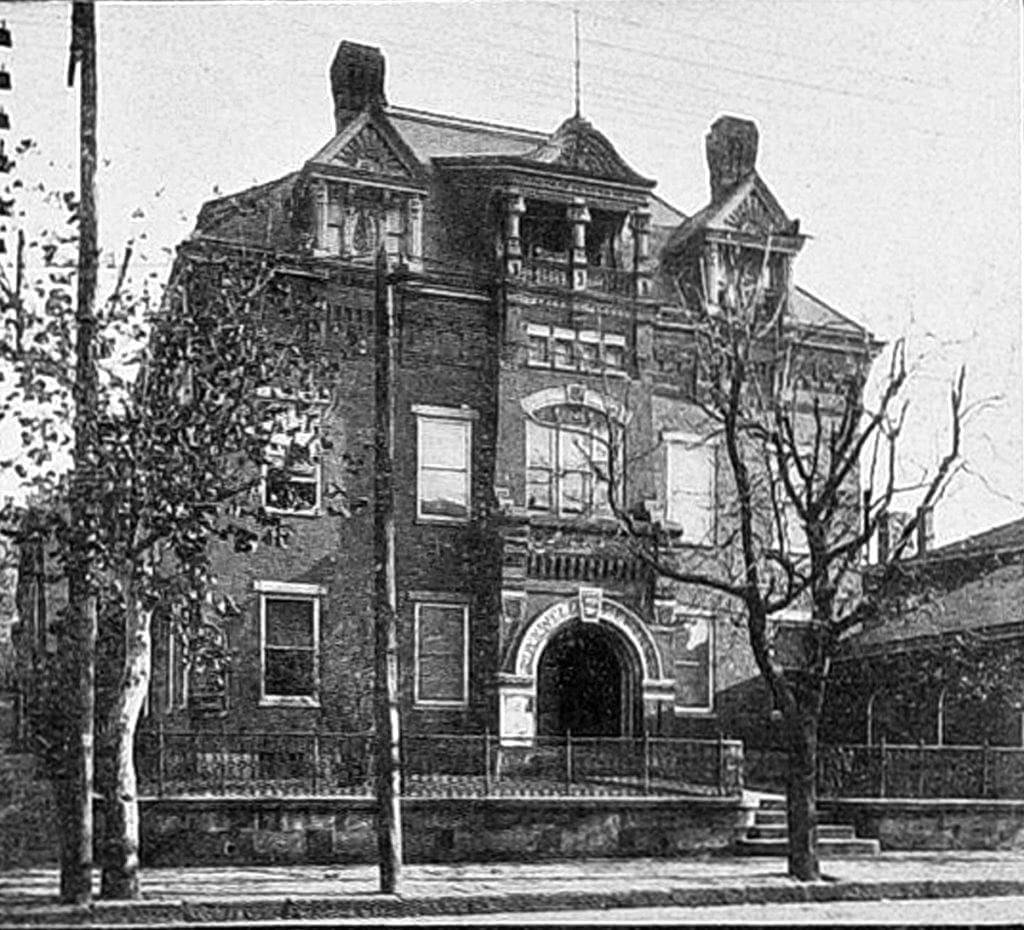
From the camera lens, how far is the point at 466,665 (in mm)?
14758

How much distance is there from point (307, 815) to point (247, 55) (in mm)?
5573

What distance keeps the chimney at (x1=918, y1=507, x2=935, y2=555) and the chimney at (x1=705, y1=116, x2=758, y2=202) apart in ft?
10.6

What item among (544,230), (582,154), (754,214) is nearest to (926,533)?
(754,214)

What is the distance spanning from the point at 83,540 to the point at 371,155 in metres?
4.55

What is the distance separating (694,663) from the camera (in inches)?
601

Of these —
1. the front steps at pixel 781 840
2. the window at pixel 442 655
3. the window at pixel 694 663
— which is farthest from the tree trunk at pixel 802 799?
the window at pixel 442 655

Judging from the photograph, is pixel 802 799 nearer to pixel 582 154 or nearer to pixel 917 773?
pixel 917 773

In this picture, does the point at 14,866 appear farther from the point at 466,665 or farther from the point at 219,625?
the point at 466,665

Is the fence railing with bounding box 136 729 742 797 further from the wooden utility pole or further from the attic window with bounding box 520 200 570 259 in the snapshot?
the attic window with bounding box 520 200 570 259

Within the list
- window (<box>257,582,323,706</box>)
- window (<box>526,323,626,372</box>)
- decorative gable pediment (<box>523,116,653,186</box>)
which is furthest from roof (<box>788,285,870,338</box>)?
window (<box>257,582,323,706</box>)

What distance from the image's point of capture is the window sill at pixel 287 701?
1355 centimetres

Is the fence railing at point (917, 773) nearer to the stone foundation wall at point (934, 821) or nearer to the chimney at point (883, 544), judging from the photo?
the stone foundation wall at point (934, 821)

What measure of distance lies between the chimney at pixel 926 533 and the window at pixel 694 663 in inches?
73.4

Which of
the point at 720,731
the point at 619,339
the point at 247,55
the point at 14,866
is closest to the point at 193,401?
the point at 247,55
